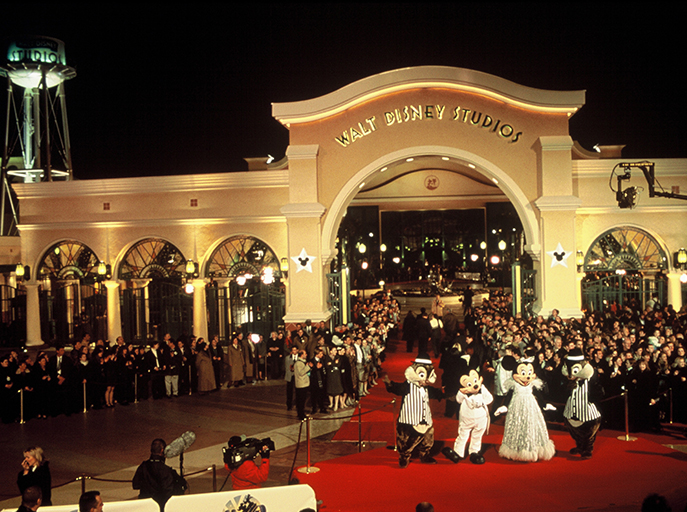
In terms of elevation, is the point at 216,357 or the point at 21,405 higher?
the point at 216,357

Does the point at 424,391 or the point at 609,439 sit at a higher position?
the point at 424,391

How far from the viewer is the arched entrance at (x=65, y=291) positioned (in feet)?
69.6

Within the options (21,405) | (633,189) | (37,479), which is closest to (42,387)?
(21,405)

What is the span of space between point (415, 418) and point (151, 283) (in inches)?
562

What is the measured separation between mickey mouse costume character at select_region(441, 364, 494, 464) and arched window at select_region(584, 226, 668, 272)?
11952 millimetres

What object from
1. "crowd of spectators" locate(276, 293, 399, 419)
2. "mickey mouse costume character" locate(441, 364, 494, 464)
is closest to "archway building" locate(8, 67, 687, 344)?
"crowd of spectators" locate(276, 293, 399, 419)

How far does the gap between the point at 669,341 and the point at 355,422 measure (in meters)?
7.03

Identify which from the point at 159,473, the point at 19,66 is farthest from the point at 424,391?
the point at 19,66

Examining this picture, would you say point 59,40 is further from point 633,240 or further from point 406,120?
point 633,240

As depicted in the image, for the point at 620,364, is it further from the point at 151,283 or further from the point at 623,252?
the point at 151,283

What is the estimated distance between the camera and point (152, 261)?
68.6 ft

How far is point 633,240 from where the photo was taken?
19.6 m

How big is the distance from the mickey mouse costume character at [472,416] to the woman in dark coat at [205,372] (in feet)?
24.8

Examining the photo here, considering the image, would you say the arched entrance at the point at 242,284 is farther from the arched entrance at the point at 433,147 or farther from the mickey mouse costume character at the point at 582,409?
the mickey mouse costume character at the point at 582,409
